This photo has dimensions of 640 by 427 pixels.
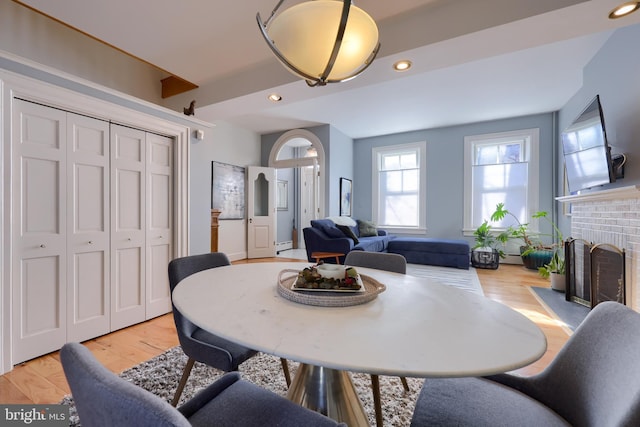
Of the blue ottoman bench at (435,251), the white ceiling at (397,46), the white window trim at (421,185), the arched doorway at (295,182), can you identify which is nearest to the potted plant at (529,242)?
the blue ottoman bench at (435,251)

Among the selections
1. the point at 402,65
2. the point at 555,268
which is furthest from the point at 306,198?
the point at 402,65

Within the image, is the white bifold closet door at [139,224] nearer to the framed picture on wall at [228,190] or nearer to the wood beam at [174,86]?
the wood beam at [174,86]

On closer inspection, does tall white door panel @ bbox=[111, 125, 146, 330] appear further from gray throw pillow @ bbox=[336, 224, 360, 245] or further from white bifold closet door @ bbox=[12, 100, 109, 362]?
gray throw pillow @ bbox=[336, 224, 360, 245]

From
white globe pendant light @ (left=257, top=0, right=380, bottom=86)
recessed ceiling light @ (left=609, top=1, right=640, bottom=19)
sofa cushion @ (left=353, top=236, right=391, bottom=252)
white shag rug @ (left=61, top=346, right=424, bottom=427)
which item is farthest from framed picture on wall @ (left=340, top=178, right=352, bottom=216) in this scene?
white globe pendant light @ (left=257, top=0, right=380, bottom=86)

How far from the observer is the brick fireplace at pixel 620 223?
2076 millimetres

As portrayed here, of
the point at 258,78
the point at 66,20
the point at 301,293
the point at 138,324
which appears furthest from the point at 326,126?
the point at 301,293

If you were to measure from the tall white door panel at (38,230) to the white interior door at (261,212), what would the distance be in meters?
3.52

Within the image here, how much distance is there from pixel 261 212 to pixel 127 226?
11.6 ft

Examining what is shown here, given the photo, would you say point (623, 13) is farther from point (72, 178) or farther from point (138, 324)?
point (138, 324)

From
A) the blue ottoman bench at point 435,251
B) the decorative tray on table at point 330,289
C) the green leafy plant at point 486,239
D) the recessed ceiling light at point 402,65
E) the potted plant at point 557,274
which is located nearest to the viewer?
the decorative tray on table at point 330,289

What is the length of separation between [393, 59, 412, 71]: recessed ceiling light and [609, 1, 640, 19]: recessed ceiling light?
1.15 meters

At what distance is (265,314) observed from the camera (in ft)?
2.81

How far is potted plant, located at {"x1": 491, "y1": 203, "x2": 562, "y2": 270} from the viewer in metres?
4.45

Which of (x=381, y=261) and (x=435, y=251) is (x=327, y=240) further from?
(x=381, y=261)
